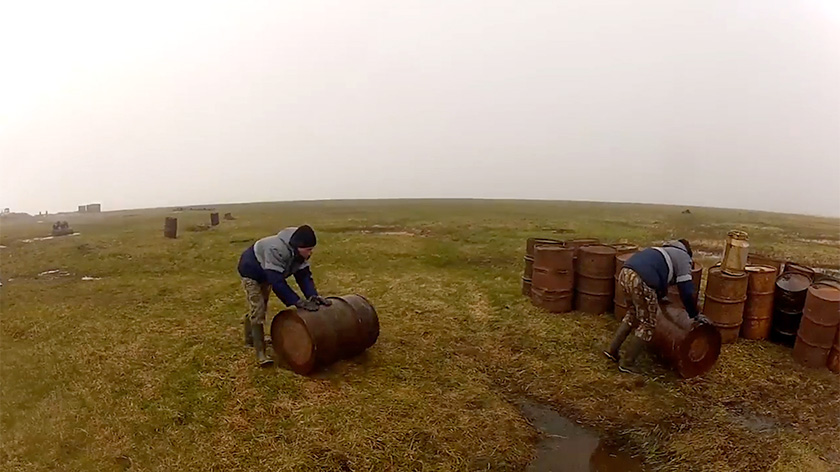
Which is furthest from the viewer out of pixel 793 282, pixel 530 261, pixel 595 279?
pixel 530 261

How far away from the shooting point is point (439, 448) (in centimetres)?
567

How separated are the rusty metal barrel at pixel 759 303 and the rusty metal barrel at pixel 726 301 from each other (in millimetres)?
192

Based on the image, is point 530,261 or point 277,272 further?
point 530,261

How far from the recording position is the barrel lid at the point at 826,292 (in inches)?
294

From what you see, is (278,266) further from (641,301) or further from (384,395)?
(641,301)

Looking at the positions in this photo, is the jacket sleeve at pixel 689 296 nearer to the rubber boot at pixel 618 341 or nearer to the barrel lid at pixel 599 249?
the rubber boot at pixel 618 341

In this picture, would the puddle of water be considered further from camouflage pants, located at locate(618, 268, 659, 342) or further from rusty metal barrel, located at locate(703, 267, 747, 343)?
rusty metal barrel, located at locate(703, 267, 747, 343)

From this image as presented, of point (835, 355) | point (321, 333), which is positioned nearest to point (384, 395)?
point (321, 333)

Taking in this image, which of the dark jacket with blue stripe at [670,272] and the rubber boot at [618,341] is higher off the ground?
the dark jacket with blue stripe at [670,272]

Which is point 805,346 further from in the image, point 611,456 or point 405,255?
point 405,255

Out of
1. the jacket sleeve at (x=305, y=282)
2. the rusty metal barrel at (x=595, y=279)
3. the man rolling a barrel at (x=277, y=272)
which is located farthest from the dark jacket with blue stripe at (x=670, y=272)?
the jacket sleeve at (x=305, y=282)

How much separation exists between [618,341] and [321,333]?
4708 mm

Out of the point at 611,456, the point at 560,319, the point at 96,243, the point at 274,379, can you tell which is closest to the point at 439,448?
the point at 611,456

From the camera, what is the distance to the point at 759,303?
845cm
